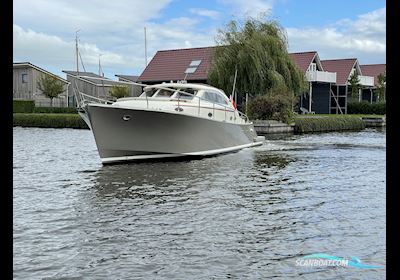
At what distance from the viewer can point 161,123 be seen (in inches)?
555

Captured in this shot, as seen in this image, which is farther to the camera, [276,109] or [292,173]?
[276,109]

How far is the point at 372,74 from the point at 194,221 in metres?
66.9

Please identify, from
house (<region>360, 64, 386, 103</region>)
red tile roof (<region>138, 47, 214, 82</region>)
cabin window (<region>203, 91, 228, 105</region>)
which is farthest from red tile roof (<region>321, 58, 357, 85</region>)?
cabin window (<region>203, 91, 228, 105</region>)

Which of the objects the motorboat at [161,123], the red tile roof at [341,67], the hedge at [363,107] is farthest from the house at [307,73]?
the motorboat at [161,123]

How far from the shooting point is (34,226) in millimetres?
6914

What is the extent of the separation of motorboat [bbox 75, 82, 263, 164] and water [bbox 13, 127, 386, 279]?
855mm

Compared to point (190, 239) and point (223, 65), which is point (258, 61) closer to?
point (223, 65)

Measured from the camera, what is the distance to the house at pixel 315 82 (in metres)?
48.3

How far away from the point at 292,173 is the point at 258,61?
21586mm

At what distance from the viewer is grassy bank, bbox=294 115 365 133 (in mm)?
34531

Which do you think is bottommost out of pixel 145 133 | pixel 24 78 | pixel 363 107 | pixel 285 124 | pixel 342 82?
pixel 145 133

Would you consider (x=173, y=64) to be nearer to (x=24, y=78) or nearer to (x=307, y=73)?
(x=307, y=73)

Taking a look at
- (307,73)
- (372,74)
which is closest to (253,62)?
(307,73)
